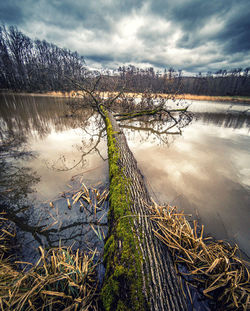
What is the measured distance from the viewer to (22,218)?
1977 mm

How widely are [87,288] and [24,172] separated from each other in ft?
9.52

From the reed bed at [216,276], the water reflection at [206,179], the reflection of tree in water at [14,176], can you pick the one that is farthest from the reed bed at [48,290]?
the water reflection at [206,179]

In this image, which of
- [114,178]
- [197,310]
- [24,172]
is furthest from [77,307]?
[24,172]

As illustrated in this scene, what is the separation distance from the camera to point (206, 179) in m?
2.99

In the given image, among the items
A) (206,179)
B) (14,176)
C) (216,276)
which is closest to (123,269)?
(216,276)

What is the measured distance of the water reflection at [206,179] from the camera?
6.76ft

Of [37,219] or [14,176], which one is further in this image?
[14,176]

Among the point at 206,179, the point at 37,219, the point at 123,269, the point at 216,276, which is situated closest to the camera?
the point at 123,269

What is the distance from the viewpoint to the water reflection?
2061mm

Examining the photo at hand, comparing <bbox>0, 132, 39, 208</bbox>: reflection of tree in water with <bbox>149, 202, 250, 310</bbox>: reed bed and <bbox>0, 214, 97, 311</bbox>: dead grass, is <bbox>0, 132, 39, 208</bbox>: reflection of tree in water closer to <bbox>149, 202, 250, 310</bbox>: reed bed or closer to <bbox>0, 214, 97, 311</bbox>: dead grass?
<bbox>0, 214, 97, 311</bbox>: dead grass

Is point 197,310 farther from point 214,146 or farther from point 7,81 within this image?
point 7,81

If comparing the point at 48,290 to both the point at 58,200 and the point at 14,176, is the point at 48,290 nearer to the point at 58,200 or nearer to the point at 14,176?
the point at 58,200

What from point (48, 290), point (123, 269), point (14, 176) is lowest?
point (14, 176)

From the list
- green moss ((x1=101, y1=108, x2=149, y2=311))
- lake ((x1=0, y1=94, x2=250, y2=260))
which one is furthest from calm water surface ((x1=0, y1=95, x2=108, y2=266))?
green moss ((x1=101, y1=108, x2=149, y2=311))
